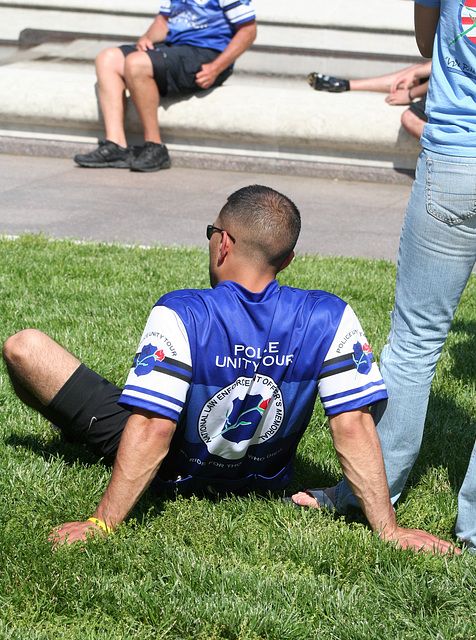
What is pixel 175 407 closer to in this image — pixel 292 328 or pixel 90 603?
pixel 292 328

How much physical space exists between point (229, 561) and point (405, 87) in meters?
7.11

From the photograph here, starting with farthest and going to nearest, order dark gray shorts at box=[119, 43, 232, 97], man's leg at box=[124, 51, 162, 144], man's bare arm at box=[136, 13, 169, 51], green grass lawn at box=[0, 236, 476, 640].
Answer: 1. man's bare arm at box=[136, 13, 169, 51]
2. dark gray shorts at box=[119, 43, 232, 97]
3. man's leg at box=[124, 51, 162, 144]
4. green grass lawn at box=[0, 236, 476, 640]

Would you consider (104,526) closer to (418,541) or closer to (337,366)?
(337,366)

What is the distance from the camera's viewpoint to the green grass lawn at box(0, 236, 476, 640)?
2410 mm

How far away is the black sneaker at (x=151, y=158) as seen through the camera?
8.65 m

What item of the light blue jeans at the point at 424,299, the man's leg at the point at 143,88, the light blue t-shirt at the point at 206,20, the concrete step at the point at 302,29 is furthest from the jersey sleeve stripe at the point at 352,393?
the concrete step at the point at 302,29

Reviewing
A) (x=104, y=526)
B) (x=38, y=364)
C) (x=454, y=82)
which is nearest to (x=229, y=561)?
(x=104, y=526)

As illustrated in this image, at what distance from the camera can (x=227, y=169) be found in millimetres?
8984

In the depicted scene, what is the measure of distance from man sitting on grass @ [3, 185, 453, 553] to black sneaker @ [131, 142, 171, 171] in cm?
608

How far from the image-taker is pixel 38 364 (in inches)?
125

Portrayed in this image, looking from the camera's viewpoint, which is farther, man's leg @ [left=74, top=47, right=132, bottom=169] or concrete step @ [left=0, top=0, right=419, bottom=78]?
concrete step @ [left=0, top=0, right=419, bottom=78]

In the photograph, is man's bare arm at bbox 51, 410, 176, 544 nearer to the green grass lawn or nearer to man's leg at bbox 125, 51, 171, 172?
the green grass lawn

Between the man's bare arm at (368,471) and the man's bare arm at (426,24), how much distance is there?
1292 mm

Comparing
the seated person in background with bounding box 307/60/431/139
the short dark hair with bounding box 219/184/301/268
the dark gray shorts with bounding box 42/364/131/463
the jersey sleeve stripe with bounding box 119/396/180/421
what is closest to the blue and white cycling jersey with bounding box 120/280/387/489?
the jersey sleeve stripe with bounding box 119/396/180/421
